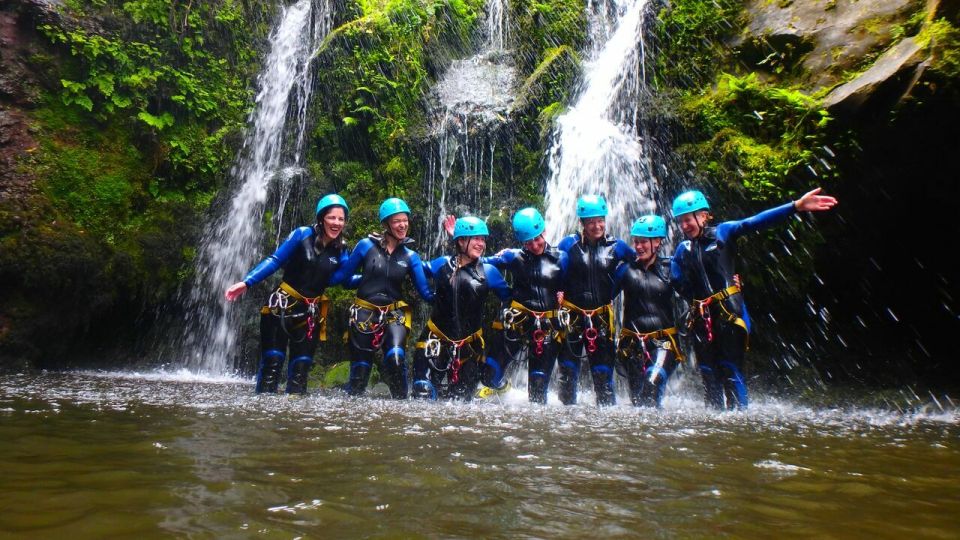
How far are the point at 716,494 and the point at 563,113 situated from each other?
7.59m

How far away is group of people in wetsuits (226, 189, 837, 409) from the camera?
21.4 feet

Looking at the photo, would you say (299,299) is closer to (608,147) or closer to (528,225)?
(528,225)

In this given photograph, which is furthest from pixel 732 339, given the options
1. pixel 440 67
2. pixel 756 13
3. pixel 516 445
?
pixel 440 67

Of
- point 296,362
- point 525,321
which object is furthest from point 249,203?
point 525,321

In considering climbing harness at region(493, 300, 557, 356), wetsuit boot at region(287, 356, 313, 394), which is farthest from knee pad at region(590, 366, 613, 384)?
wetsuit boot at region(287, 356, 313, 394)

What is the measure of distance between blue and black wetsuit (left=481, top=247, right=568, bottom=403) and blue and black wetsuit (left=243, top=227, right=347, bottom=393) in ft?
6.58

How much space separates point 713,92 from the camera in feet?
27.0

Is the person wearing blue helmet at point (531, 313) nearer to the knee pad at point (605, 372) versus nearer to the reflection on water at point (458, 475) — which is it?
the knee pad at point (605, 372)

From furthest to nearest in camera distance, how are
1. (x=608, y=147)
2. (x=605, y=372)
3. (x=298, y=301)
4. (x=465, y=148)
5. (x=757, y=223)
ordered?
(x=465, y=148) → (x=608, y=147) → (x=298, y=301) → (x=605, y=372) → (x=757, y=223)

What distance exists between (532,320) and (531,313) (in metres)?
0.08

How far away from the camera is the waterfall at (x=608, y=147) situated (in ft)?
27.9

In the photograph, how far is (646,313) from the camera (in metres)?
6.64

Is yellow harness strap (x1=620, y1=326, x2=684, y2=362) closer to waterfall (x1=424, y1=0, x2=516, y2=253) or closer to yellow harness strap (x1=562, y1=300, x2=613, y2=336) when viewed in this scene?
yellow harness strap (x1=562, y1=300, x2=613, y2=336)

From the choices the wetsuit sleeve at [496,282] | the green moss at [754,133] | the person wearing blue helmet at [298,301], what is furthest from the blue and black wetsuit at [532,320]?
the green moss at [754,133]
